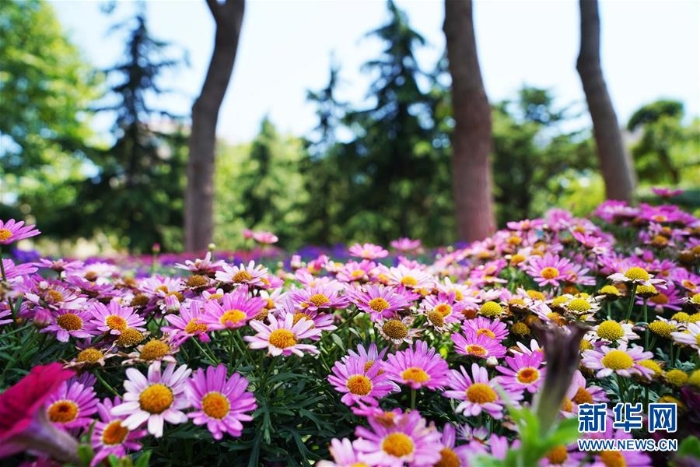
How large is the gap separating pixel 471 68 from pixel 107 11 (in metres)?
5.28

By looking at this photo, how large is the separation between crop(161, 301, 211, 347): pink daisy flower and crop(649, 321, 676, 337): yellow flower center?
3.81 ft

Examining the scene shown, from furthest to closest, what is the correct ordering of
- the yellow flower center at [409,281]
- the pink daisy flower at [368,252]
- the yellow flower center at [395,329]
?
the pink daisy flower at [368,252], the yellow flower center at [409,281], the yellow flower center at [395,329]

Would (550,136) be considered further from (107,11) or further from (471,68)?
(107,11)

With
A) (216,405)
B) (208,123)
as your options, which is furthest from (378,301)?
(208,123)

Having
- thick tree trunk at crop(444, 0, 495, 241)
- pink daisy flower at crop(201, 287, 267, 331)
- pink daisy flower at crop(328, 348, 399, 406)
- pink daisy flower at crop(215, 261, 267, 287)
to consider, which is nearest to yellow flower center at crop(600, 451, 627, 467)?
pink daisy flower at crop(328, 348, 399, 406)

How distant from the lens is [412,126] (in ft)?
38.5

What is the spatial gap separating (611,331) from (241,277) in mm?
995

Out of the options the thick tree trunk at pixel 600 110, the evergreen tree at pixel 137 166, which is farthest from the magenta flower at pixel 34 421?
the evergreen tree at pixel 137 166

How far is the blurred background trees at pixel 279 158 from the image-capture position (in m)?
12.0

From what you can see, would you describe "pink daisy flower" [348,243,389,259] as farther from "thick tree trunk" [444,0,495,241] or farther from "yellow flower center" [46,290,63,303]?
"thick tree trunk" [444,0,495,241]

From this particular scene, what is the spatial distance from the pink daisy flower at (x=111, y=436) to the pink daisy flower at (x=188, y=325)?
201mm

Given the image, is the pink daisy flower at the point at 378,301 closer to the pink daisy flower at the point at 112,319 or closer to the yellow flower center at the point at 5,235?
the pink daisy flower at the point at 112,319

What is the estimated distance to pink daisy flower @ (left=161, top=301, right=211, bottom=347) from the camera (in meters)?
1.01

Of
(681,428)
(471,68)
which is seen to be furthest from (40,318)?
(471,68)
